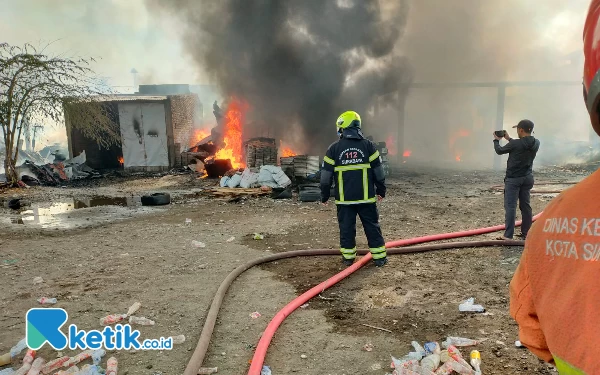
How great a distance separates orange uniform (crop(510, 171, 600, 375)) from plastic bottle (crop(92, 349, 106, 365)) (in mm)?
3066

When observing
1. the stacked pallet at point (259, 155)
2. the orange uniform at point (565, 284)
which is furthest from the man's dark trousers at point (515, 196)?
the stacked pallet at point (259, 155)

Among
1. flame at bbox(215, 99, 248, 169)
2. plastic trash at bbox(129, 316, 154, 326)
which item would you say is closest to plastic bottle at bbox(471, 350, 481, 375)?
plastic trash at bbox(129, 316, 154, 326)

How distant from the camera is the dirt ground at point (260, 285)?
10.4ft

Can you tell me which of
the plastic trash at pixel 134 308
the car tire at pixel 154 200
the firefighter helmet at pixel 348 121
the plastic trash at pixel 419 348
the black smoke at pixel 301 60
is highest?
the black smoke at pixel 301 60

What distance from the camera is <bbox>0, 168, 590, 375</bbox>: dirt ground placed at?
3.18 meters

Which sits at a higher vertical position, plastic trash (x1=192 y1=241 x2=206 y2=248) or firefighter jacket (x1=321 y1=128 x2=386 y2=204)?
firefighter jacket (x1=321 y1=128 x2=386 y2=204)

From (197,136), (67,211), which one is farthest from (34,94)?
(197,136)

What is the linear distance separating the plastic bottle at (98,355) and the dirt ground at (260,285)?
0.44 ft

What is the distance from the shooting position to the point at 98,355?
3094 mm

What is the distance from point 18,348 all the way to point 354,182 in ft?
12.1

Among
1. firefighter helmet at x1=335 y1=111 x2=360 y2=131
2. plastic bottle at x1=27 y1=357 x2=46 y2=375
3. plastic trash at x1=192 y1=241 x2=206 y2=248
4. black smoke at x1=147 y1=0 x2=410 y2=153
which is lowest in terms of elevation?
plastic bottle at x1=27 y1=357 x2=46 y2=375

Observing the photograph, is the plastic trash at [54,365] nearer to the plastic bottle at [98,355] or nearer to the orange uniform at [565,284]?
the plastic bottle at [98,355]

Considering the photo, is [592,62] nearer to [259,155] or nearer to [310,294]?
[310,294]

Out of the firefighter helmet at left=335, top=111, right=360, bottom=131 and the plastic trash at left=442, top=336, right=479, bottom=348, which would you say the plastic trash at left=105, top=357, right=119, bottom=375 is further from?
the firefighter helmet at left=335, top=111, right=360, bottom=131
